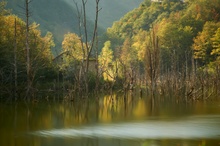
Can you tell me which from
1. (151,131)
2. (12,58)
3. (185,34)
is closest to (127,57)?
(185,34)

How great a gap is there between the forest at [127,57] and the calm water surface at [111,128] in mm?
6584

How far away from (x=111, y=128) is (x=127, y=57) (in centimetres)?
7171

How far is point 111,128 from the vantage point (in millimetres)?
14805

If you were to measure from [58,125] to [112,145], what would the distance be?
5173 millimetres

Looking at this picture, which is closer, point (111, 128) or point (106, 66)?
point (111, 128)

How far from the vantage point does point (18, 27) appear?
3759 cm

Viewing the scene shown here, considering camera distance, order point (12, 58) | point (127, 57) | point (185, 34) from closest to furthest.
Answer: point (12, 58) < point (185, 34) < point (127, 57)

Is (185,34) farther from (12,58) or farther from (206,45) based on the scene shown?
(12,58)

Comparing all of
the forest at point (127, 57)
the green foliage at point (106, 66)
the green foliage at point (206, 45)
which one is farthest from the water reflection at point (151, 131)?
the green foliage at point (206, 45)

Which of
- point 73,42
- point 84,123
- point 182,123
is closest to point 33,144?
point 84,123

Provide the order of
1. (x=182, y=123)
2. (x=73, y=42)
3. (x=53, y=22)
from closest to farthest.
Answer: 1. (x=182, y=123)
2. (x=73, y=42)
3. (x=53, y=22)

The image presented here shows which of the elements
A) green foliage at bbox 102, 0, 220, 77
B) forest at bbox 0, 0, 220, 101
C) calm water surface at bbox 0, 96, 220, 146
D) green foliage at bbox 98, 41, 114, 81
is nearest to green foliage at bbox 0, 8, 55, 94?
forest at bbox 0, 0, 220, 101

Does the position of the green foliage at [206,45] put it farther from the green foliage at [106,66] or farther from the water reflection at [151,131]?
the water reflection at [151,131]

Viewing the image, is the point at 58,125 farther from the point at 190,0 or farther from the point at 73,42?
the point at 190,0
